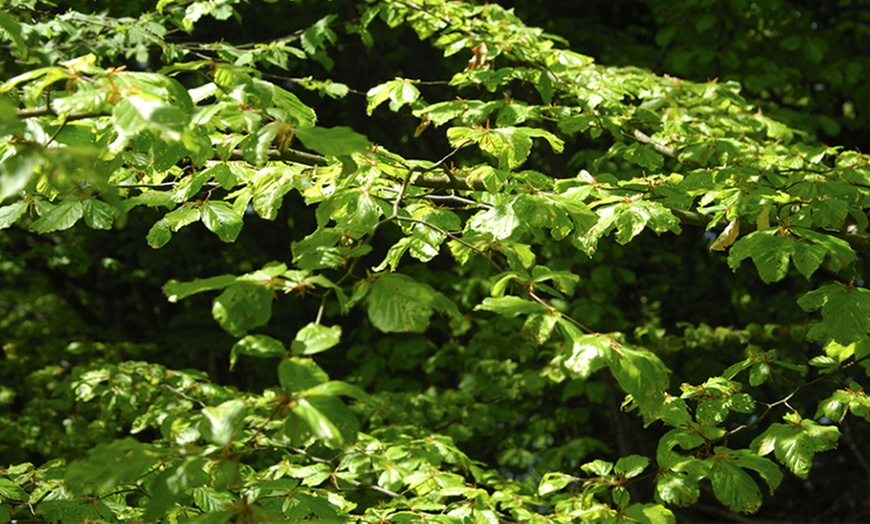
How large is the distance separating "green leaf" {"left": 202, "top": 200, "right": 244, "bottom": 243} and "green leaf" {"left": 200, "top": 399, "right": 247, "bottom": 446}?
77 centimetres

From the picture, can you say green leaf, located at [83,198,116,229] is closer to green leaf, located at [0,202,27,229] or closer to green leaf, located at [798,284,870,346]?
green leaf, located at [0,202,27,229]

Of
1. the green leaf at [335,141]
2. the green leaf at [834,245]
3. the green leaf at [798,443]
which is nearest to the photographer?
the green leaf at [335,141]

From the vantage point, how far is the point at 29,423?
4570 millimetres

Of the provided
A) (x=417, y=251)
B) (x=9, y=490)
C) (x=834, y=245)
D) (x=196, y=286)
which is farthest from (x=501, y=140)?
(x=9, y=490)

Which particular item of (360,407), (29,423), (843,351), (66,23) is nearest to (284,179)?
(843,351)

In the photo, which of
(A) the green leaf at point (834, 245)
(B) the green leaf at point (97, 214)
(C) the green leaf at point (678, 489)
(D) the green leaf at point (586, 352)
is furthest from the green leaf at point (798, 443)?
(B) the green leaf at point (97, 214)

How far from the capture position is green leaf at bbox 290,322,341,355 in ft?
4.09

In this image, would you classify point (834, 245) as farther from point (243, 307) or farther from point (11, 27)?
point (11, 27)

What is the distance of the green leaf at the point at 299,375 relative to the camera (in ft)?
3.94

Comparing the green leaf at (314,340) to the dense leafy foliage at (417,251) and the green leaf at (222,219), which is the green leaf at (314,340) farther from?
the green leaf at (222,219)

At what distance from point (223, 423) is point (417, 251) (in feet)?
2.51

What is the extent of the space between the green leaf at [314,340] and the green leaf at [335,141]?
1.08 ft

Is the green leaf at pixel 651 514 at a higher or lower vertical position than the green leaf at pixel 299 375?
lower

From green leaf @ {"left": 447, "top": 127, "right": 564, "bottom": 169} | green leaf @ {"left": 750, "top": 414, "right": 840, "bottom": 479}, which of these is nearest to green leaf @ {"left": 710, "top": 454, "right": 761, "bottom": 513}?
green leaf @ {"left": 750, "top": 414, "right": 840, "bottom": 479}
